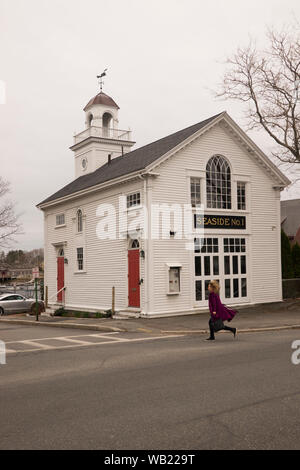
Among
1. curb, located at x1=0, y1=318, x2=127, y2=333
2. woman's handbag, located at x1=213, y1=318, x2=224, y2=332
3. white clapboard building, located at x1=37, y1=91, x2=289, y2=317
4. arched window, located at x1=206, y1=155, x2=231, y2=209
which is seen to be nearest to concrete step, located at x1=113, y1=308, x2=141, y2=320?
white clapboard building, located at x1=37, y1=91, x2=289, y2=317

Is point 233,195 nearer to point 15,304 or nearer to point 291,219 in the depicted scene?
point 15,304

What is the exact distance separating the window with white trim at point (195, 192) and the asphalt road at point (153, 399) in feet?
34.6

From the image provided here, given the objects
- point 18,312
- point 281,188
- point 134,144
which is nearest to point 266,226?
point 281,188

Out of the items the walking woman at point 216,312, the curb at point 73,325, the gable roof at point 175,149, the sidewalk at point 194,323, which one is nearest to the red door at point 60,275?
the gable roof at point 175,149

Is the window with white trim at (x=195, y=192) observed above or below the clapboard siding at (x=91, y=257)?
above

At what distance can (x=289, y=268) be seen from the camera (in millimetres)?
31578

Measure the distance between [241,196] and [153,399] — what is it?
17559mm

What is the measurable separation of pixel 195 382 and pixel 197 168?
49.0 ft

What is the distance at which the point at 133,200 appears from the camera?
70.1 ft

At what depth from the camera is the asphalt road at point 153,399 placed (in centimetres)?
518

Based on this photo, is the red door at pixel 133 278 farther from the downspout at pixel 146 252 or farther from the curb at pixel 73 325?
the curb at pixel 73 325

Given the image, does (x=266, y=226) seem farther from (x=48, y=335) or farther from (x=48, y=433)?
(x=48, y=433)

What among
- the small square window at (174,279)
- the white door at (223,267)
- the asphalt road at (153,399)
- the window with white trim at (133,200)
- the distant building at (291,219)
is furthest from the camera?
the distant building at (291,219)

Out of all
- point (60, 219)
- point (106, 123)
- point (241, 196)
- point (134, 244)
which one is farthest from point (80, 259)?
point (106, 123)
